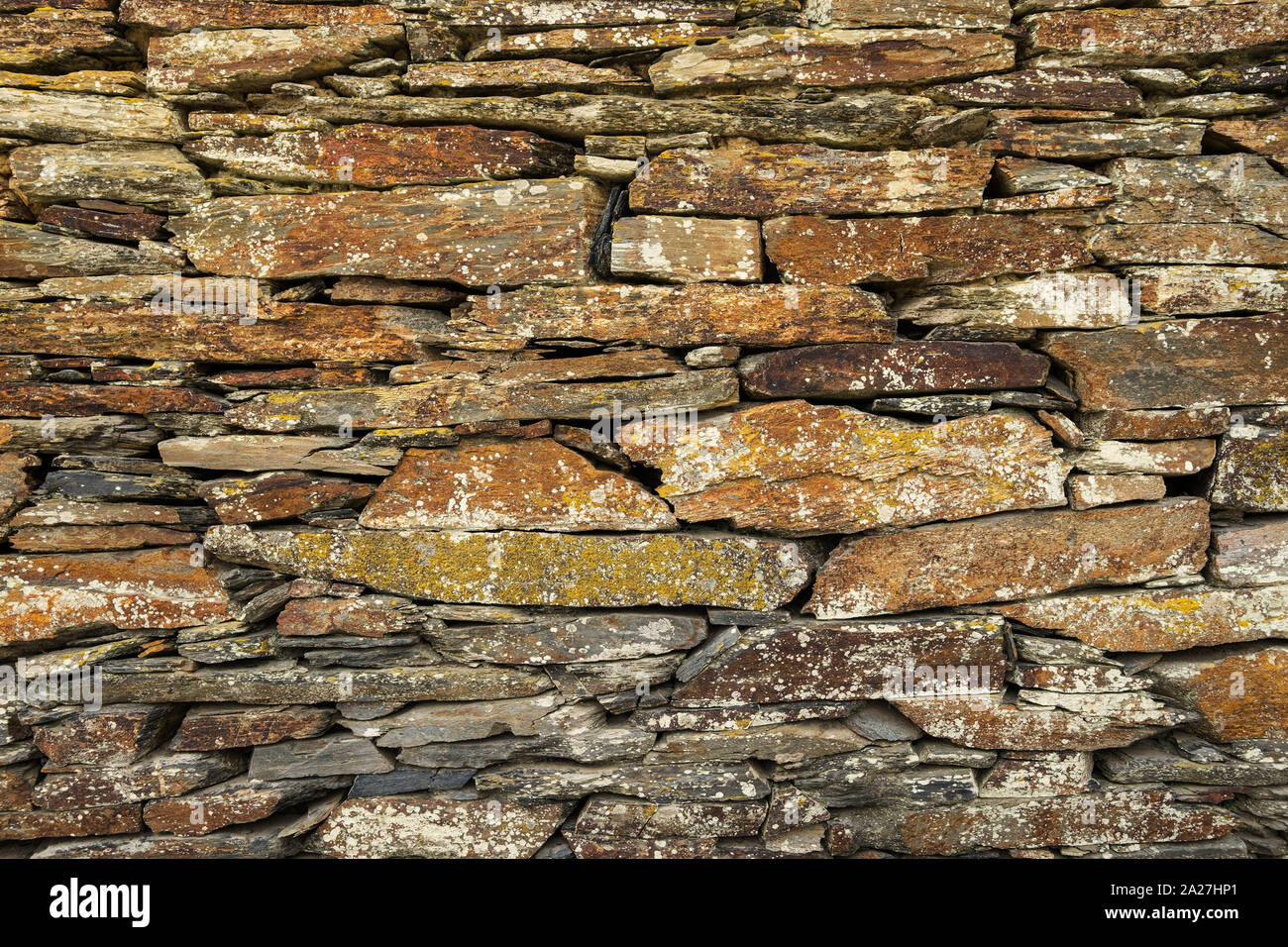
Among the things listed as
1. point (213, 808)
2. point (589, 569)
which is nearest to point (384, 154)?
point (589, 569)

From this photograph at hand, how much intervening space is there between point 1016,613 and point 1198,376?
1802mm

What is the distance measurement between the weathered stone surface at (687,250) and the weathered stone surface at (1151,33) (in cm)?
213

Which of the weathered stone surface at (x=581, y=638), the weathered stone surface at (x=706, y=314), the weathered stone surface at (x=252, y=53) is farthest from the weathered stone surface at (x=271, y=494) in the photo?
the weathered stone surface at (x=252, y=53)

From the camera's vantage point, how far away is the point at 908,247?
12.8 feet

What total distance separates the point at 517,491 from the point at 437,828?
2208mm

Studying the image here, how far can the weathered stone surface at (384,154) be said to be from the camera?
394 centimetres

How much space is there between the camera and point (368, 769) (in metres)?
4.04

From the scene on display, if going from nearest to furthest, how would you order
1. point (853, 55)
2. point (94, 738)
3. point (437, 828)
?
1. point (853, 55)
2. point (94, 738)
3. point (437, 828)

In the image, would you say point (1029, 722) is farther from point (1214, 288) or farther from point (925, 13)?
point (925, 13)

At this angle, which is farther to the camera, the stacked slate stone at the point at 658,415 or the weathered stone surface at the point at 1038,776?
the weathered stone surface at the point at 1038,776

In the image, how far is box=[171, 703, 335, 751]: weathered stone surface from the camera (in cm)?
399

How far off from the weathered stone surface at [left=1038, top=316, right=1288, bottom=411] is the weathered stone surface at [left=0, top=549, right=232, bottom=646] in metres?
5.66

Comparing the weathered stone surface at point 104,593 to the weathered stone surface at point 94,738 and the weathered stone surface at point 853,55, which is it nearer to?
the weathered stone surface at point 94,738

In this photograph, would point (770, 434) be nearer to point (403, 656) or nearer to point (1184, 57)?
point (403, 656)
